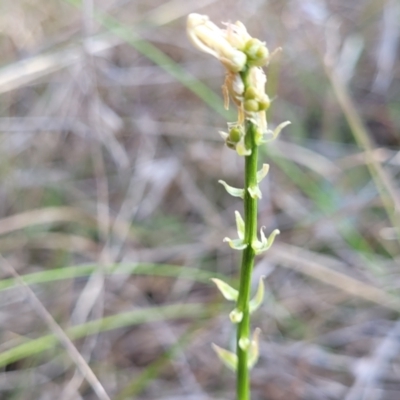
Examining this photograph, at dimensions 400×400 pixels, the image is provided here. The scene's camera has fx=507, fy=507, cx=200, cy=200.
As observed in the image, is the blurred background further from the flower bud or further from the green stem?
the flower bud

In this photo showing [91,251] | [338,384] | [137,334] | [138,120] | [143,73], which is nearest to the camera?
[338,384]

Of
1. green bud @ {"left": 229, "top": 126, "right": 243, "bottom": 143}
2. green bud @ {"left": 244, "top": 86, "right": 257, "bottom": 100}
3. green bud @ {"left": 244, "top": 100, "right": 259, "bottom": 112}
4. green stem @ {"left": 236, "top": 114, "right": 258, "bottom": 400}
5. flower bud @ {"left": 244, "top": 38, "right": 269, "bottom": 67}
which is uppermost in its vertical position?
flower bud @ {"left": 244, "top": 38, "right": 269, "bottom": 67}

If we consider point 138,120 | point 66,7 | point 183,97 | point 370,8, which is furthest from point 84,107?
point 370,8

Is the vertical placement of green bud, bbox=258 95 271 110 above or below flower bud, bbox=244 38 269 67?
below

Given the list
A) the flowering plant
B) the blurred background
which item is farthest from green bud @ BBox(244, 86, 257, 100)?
the blurred background

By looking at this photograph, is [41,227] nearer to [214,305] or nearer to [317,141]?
[214,305]

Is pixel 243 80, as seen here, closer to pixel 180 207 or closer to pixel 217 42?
pixel 217 42

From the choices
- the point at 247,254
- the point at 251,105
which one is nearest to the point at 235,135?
the point at 251,105
